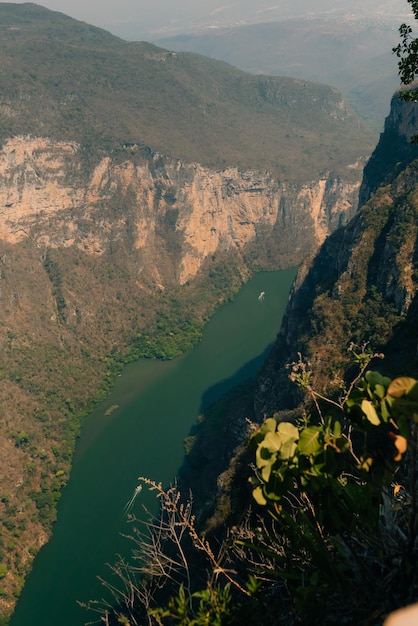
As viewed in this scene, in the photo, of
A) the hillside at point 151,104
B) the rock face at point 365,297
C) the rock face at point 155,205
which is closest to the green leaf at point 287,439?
the rock face at point 365,297

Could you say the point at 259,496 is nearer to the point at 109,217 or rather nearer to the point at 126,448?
the point at 126,448

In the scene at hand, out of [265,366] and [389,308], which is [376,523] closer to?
[389,308]

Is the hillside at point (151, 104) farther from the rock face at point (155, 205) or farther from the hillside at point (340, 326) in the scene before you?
the hillside at point (340, 326)

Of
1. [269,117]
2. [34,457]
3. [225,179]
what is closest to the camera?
[34,457]

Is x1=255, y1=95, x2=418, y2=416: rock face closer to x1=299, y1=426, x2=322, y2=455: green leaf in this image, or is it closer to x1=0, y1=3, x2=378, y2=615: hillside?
x1=299, y1=426, x2=322, y2=455: green leaf

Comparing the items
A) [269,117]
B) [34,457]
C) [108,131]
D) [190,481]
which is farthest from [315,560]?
[269,117]

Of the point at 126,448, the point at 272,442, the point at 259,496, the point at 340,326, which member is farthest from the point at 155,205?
the point at 272,442
